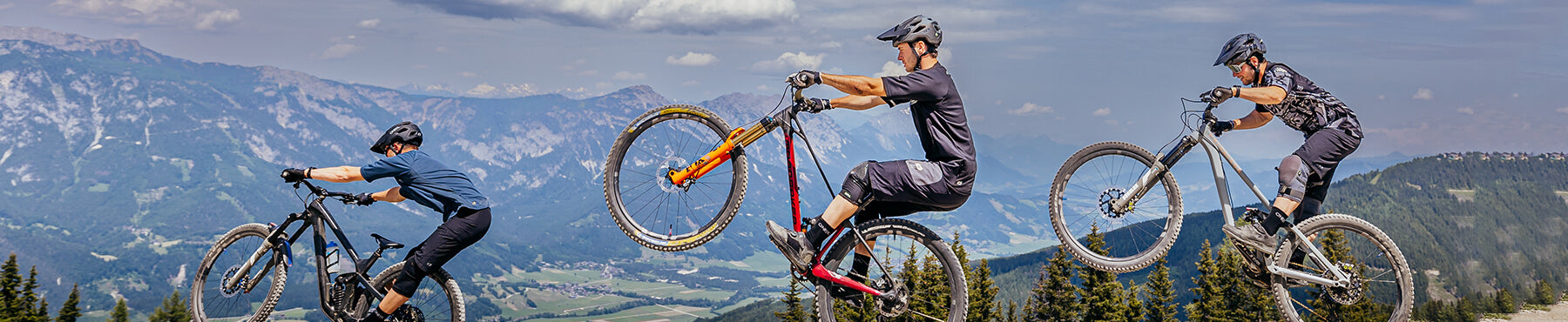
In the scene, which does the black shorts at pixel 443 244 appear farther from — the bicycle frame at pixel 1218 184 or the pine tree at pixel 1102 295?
the pine tree at pixel 1102 295

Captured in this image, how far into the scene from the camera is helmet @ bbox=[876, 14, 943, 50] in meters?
8.91

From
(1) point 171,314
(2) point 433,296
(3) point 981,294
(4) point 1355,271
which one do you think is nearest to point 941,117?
(4) point 1355,271

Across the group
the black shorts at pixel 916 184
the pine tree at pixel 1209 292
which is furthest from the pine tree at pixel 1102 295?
the black shorts at pixel 916 184

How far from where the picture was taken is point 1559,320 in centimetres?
4822

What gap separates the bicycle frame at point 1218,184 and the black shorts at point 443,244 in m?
7.40

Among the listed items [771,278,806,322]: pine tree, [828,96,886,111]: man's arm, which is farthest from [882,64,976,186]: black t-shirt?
[771,278,806,322]: pine tree

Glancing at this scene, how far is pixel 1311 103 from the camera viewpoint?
10.8 m

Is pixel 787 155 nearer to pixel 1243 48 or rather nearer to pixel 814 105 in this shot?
pixel 814 105

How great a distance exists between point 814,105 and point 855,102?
1.93 feet

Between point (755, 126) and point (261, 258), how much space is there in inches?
300

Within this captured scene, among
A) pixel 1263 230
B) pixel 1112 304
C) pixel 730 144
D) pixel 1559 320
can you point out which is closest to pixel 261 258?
pixel 730 144

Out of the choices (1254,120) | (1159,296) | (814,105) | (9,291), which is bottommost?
(814,105)

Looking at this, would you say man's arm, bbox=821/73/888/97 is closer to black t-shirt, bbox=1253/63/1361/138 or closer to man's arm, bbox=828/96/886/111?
man's arm, bbox=828/96/886/111

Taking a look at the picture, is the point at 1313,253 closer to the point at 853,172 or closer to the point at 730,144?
the point at 853,172
